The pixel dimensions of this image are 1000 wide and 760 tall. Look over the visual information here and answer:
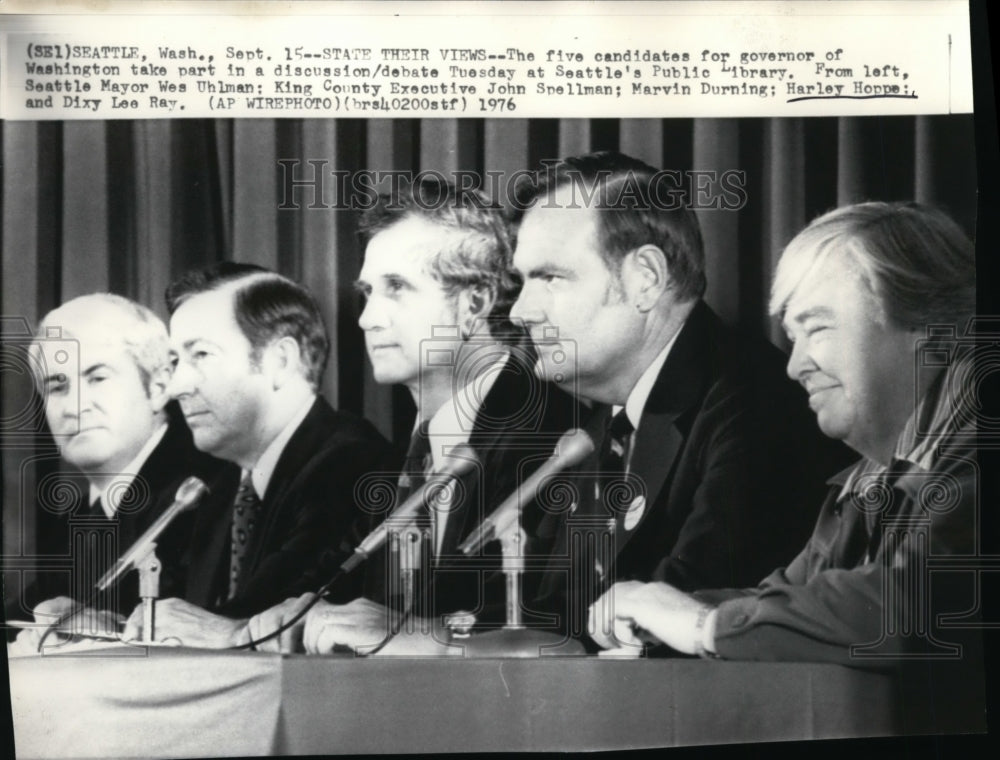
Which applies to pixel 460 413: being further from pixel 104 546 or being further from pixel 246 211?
pixel 104 546

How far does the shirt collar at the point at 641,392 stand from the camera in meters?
2.59

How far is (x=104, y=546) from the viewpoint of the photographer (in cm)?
257

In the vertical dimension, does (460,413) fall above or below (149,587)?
above

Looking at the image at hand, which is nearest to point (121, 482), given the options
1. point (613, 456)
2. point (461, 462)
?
point (461, 462)

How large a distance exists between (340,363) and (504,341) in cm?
40

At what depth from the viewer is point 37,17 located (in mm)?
2592

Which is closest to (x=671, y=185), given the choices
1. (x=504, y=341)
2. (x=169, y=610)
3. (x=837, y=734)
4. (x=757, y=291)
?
(x=757, y=291)

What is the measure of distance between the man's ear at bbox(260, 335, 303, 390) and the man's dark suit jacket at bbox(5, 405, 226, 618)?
0.35 m

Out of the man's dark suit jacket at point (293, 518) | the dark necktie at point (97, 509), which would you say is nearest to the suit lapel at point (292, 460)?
the man's dark suit jacket at point (293, 518)

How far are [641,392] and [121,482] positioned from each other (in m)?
1.28

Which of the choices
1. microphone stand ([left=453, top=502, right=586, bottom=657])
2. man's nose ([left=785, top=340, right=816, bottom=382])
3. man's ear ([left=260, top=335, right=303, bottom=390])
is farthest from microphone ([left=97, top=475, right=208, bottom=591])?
man's nose ([left=785, top=340, right=816, bottom=382])

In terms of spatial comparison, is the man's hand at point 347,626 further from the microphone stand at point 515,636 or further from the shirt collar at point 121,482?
the shirt collar at point 121,482

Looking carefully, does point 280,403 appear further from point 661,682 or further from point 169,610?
point 661,682

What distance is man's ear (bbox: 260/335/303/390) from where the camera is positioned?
261 centimetres
